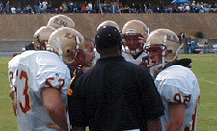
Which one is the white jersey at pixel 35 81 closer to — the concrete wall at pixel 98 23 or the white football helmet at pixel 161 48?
the white football helmet at pixel 161 48

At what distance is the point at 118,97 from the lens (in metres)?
3.17

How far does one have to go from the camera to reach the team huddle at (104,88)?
3164mm

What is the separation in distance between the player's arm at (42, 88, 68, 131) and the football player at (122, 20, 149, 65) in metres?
2.67

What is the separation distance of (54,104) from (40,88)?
0.19 metres

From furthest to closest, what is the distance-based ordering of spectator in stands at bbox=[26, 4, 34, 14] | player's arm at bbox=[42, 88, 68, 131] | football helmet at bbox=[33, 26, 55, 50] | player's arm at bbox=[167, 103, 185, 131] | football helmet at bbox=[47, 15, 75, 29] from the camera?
spectator in stands at bbox=[26, 4, 34, 14] < football helmet at bbox=[47, 15, 75, 29] < football helmet at bbox=[33, 26, 55, 50] < player's arm at bbox=[167, 103, 185, 131] < player's arm at bbox=[42, 88, 68, 131]

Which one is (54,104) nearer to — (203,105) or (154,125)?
(154,125)

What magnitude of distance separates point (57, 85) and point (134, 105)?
1.94 ft

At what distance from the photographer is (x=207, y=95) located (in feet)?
40.0

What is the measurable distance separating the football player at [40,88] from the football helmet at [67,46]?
1.14 feet

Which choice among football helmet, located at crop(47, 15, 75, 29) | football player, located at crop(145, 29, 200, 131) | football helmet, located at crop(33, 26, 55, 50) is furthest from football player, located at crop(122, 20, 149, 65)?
football player, located at crop(145, 29, 200, 131)

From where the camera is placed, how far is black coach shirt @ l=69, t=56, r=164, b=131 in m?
3.14

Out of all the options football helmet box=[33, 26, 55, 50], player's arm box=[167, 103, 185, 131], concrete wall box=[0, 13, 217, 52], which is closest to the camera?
player's arm box=[167, 103, 185, 131]

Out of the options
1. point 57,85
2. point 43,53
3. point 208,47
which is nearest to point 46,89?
point 57,85

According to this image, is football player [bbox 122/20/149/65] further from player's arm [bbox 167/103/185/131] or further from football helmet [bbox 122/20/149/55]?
player's arm [bbox 167/103/185/131]
